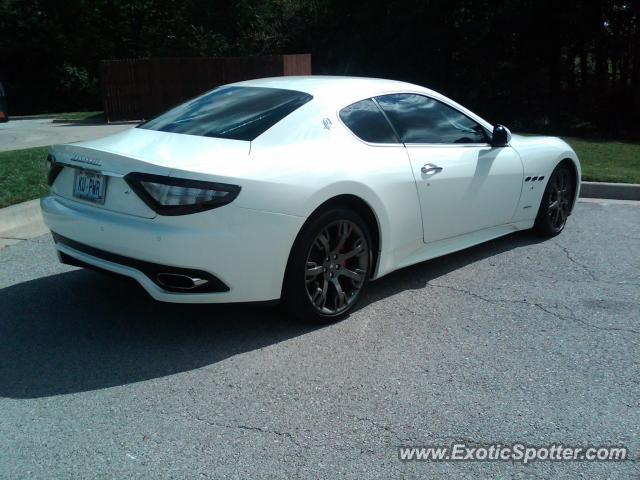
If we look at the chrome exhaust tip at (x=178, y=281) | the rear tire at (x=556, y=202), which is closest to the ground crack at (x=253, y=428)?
the chrome exhaust tip at (x=178, y=281)

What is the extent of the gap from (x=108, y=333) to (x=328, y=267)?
56.6 inches

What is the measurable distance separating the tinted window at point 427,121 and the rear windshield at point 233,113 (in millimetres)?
732

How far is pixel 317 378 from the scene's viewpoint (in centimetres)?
384

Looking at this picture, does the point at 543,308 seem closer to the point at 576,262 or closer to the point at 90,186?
the point at 576,262

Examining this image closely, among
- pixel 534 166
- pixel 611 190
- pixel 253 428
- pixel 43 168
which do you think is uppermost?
pixel 534 166

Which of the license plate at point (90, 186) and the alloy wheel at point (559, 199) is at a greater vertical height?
the license plate at point (90, 186)

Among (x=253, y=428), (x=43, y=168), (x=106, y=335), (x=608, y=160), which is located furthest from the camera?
(x=608, y=160)

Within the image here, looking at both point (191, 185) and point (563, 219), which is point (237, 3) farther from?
point (191, 185)

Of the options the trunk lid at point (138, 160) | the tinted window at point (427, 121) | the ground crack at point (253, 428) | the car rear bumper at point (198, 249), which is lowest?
the ground crack at point (253, 428)

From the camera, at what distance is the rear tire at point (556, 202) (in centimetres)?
645

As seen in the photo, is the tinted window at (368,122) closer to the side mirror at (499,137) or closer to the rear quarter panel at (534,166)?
the side mirror at (499,137)

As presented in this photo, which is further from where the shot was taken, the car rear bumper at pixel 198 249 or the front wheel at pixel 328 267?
the front wheel at pixel 328 267

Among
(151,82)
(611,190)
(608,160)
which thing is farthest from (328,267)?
(151,82)

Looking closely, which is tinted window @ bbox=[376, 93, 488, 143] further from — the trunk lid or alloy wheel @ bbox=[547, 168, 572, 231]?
the trunk lid
